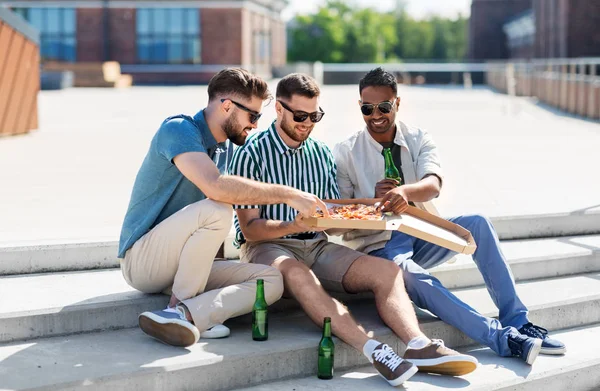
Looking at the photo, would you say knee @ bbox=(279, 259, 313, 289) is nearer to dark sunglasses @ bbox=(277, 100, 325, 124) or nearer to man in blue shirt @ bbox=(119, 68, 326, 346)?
man in blue shirt @ bbox=(119, 68, 326, 346)

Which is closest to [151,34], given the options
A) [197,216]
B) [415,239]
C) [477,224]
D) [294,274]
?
[415,239]

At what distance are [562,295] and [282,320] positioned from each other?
75.1 inches

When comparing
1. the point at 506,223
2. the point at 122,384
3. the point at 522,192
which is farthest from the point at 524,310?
the point at 522,192

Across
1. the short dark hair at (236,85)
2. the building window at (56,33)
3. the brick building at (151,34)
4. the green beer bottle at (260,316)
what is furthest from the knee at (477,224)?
the building window at (56,33)

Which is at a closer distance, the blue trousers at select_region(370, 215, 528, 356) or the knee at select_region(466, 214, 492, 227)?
the blue trousers at select_region(370, 215, 528, 356)

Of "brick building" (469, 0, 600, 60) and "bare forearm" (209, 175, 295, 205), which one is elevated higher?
"brick building" (469, 0, 600, 60)

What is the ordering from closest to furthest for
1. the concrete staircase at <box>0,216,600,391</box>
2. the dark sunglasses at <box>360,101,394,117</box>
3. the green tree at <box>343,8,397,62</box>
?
1. the concrete staircase at <box>0,216,600,391</box>
2. the dark sunglasses at <box>360,101,394,117</box>
3. the green tree at <box>343,8,397,62</box>

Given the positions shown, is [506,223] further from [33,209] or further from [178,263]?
[33,209]

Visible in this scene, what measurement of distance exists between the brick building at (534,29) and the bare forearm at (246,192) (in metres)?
34.5

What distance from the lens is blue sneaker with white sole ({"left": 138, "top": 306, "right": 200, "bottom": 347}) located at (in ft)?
15.1

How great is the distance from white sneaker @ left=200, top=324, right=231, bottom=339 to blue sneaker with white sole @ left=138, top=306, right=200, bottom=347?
142 millimetres

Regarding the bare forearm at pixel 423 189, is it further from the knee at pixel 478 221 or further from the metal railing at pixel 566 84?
the metal railing at pixel 566 84

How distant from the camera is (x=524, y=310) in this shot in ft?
17.2

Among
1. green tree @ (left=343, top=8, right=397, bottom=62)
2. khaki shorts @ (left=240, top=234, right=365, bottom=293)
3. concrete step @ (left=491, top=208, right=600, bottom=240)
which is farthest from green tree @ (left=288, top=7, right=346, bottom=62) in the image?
khaki shorts @ (left=240, top=234, right=365, bottom=293)
